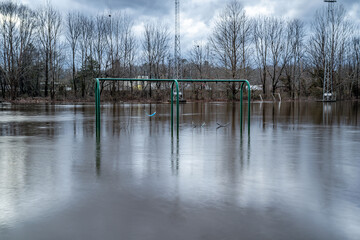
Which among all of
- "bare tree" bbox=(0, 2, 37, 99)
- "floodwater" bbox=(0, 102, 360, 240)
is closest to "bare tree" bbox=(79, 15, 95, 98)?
"bare tree" bbox=(0, 2, 37, 99)

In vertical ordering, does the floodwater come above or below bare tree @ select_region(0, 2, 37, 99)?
below

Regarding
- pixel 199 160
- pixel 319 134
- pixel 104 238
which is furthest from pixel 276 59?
pixel 104 238

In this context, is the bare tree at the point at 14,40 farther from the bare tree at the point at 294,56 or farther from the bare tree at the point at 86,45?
the bare tree at the point at 294,56

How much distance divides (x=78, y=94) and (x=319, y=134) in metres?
39.3

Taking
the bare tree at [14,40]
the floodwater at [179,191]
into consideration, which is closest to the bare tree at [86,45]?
the bare tree at [14,40]

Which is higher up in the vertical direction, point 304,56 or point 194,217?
point 304,56

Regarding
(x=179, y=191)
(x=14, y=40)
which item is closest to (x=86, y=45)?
(x=14, y=40)

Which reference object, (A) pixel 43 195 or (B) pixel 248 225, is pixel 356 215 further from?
(A) pixel 43 195

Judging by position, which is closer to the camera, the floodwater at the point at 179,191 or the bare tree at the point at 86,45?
the floodwater at the point at 179,191

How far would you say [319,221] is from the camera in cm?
318

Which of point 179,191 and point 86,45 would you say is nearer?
point 179,191

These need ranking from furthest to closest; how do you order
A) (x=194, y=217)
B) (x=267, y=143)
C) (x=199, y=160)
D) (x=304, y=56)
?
1. (x=304, y=56)
2. (x=267, y=143)
3. (x=199, y=160)
4. (x=194, y=217)

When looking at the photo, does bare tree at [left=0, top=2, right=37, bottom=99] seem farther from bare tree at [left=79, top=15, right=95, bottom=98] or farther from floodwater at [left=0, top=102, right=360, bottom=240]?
floodwater at [left=0, top=102, right=360, bottom=240]

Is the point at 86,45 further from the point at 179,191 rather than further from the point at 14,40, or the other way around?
the point at 179,191
